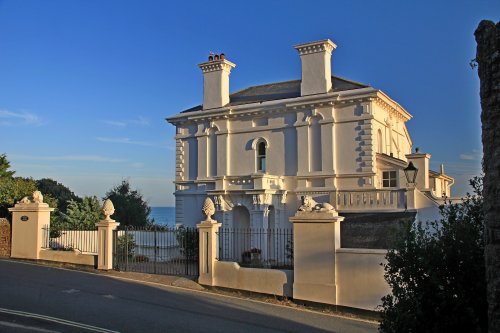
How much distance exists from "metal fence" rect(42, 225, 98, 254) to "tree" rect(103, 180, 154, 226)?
17900 mm

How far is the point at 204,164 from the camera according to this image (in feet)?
96.6

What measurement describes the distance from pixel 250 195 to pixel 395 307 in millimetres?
19713

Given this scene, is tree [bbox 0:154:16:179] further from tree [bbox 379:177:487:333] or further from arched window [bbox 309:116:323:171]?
tree [bbox 379:177:487:333]

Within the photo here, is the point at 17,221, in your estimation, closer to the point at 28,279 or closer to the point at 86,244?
the point at 86,244

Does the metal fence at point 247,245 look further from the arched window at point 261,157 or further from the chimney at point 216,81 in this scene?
the chimney at point 216,81

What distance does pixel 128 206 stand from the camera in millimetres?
40969

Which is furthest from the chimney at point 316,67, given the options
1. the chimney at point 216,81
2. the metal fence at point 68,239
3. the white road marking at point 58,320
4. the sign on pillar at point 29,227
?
the white road marking at point 58,320

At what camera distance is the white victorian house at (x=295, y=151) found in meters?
24.2

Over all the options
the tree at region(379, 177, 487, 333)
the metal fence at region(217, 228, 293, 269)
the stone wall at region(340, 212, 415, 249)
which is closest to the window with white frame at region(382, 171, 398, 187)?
the stone wall at region(340, 212, 415, 249)

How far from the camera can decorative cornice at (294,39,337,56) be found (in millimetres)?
26297

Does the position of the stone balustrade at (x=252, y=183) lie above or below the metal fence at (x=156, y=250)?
above

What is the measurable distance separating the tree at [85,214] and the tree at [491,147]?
21.1 metres

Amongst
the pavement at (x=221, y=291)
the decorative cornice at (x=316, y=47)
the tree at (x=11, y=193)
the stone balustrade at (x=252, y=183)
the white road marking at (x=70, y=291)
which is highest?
the decorative cornice at (x=316, y=47)

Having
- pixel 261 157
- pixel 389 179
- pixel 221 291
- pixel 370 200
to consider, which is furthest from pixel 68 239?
pixel 389 179
